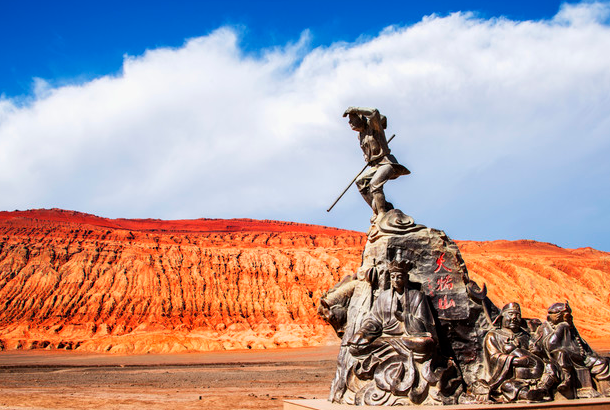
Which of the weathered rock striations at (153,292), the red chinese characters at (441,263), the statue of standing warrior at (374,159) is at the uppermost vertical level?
the weathered rock striations at (153,292)

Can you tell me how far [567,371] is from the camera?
8.72m

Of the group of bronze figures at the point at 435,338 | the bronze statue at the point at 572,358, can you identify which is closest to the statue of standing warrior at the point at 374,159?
the group of bronze figures at the point at 435,338

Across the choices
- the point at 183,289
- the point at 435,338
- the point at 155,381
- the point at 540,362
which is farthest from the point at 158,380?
the point at 183,289

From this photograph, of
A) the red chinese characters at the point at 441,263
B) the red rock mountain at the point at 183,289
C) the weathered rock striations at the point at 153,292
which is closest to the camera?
the red chinese characters at the point at 441,263

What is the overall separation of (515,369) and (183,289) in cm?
4912

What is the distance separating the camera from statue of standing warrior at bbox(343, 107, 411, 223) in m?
10.5

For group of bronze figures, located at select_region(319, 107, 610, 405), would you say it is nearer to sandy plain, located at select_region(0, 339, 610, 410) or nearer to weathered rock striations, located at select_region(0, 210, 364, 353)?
sandy plain, located at select_region(0, 339, 610, 410)

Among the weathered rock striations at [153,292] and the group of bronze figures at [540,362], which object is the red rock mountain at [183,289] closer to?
the weathered rock striations at [153,292]

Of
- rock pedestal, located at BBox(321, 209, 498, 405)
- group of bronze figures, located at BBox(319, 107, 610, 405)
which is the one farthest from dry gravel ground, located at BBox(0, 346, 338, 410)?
group of bronze figures, located at BBox(319, 107, 610, 405)

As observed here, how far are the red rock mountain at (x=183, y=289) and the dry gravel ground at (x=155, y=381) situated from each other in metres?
6.07

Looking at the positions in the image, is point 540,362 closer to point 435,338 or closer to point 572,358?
point 572,358

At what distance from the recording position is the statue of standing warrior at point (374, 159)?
34.4ft

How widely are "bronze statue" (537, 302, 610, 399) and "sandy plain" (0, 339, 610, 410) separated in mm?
8248

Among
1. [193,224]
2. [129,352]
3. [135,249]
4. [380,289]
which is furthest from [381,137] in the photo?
[193,224]
